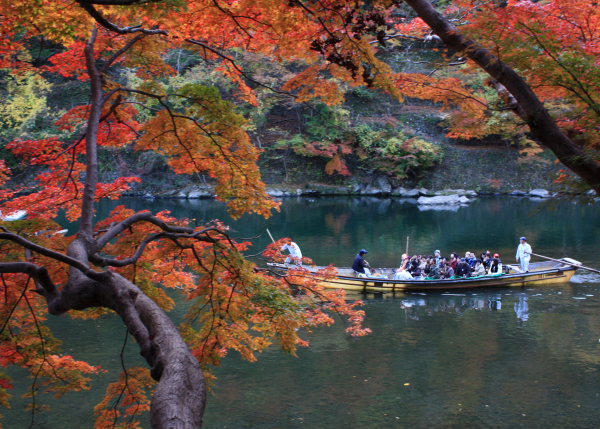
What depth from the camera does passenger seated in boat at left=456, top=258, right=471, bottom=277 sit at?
14.5 meters

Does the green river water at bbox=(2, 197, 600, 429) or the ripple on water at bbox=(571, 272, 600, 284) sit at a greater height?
the ripple on water at bbox=(571, 272, 600, 284)

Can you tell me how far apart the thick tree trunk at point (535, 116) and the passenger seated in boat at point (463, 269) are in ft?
36.7

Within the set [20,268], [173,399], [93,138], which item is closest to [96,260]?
[20,268]

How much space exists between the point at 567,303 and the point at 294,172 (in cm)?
2132

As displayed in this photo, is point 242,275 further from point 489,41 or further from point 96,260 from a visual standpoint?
point 489,41

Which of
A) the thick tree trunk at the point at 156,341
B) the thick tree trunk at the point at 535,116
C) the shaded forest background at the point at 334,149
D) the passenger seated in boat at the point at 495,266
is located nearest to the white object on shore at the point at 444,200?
the shaded forest background at the point at 334,149

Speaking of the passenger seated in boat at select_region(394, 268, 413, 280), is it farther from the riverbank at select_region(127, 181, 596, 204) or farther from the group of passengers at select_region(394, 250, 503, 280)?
the riverbank at select_region(127, 181, 596, 204)

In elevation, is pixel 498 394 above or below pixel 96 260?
below

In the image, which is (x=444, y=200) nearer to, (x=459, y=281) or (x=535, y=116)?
(x=459, y=281)

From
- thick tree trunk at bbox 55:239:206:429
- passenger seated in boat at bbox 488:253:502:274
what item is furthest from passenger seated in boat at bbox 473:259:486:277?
thick tree trunk at bbox 55:239:206:429

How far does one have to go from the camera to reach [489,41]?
384cm

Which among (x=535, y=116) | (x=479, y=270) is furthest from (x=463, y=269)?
(x=535, y=116)

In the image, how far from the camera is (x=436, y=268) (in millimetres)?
14406

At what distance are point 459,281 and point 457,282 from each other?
0.06m
